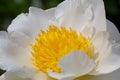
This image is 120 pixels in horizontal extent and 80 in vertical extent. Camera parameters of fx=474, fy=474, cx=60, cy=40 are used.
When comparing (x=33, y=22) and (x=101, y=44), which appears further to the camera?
(x=33, y=22)

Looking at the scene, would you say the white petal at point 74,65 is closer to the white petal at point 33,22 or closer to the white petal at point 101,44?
the white petal at point 101,44

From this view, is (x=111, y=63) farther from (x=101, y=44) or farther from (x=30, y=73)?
(x=30, y=73)

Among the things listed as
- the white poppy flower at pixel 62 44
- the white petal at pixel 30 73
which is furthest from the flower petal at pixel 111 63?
the white petal at pixel 30 73

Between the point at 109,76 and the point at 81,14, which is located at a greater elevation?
the point at 81,14

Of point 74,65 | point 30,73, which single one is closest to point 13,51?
point 30,73

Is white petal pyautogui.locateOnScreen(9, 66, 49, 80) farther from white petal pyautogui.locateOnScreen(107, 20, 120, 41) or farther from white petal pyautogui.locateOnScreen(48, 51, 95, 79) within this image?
white petal pyautogui.locateOnScreen(107, 20, 120, 41)

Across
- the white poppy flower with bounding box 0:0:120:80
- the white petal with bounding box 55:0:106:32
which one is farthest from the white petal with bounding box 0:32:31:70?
the white petal with bounding box 55:0:106:32
